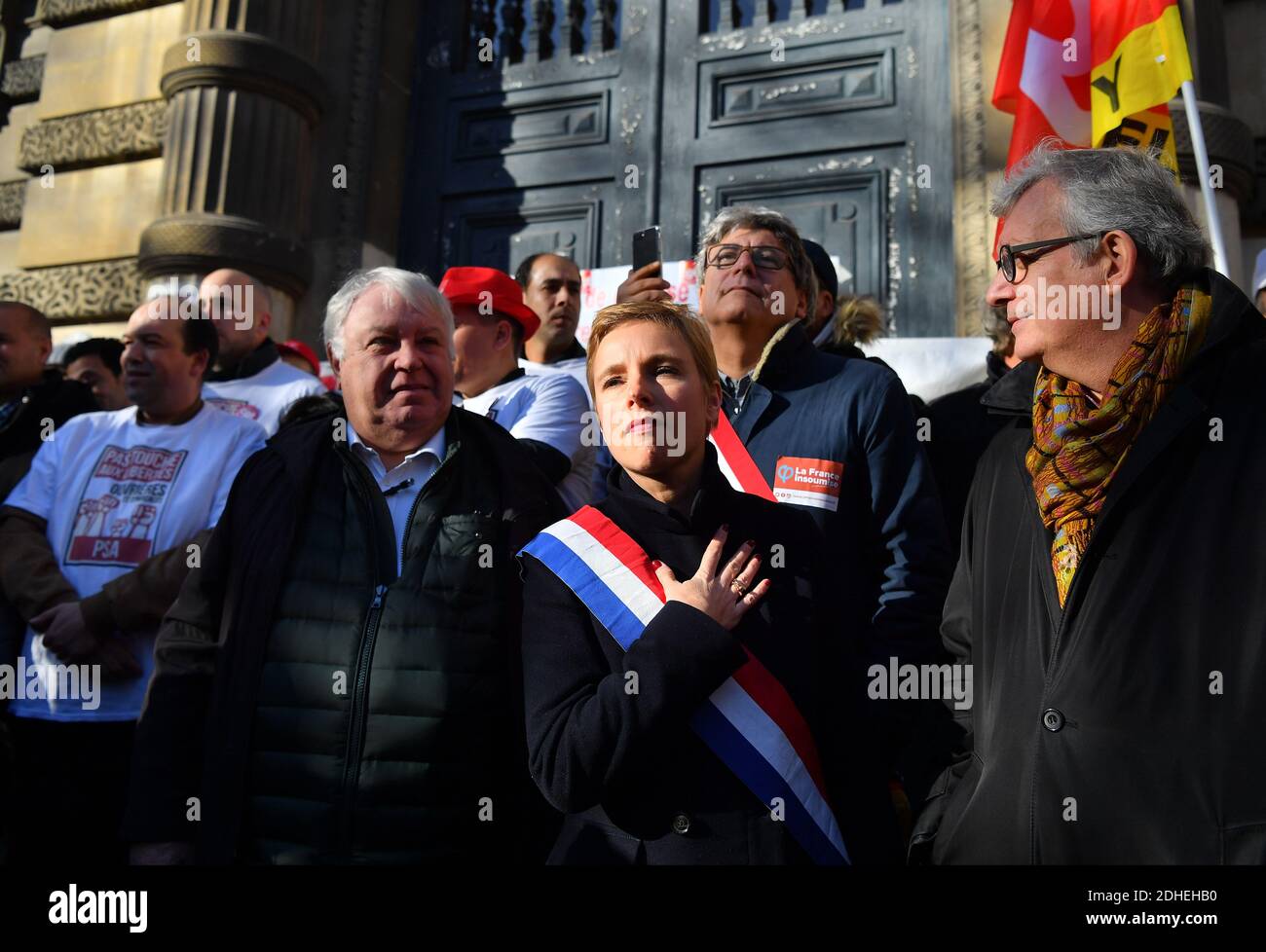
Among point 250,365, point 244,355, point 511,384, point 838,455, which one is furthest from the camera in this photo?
point 244,355

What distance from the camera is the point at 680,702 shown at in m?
1.82

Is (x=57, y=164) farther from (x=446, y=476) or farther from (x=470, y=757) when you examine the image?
(x=470, y=757)

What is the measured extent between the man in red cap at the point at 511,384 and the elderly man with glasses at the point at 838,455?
40cm

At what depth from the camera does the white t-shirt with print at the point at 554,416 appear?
128 inches

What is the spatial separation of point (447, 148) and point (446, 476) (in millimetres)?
5026

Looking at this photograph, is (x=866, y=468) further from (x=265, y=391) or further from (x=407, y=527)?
(x=265, y=391)

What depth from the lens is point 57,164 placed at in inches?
291

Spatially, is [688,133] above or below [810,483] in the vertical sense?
above

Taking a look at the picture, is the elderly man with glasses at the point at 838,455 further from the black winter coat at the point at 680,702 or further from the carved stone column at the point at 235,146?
the carved stone column at the point at 235,146

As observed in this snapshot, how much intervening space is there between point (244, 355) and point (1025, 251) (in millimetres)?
3490

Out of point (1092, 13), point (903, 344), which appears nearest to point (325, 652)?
point (903, 344)

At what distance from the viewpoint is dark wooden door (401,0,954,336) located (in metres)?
5.95

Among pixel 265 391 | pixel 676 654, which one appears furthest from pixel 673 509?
pixel 265 391

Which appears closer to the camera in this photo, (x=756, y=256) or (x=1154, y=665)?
(x=1154, y=665)
